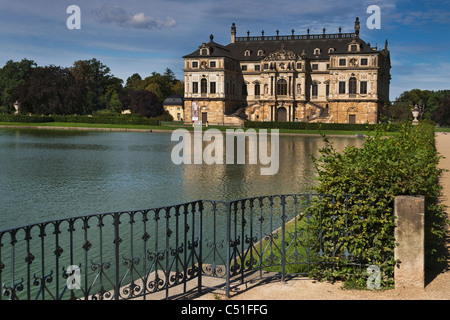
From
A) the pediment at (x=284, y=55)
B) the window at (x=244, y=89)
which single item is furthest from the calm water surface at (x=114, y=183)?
the window at (x=244, y=89)

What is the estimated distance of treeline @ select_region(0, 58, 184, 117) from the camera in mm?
95062

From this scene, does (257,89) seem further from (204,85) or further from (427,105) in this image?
(427,105)

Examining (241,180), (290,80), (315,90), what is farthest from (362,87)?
(241,180)

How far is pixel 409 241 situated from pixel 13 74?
13042cm

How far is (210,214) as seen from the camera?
1571 cm

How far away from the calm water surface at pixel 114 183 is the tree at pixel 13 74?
94.1 meters

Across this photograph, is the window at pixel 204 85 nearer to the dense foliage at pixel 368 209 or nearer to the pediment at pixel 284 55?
the pediment at pixel 284 55

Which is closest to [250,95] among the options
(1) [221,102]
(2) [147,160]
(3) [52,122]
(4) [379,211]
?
(1) [221,102]

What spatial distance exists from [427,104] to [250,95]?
56060 millimetres

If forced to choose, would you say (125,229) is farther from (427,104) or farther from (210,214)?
(427,104)

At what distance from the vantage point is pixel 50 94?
94.6m

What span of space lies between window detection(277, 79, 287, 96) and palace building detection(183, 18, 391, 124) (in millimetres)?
18

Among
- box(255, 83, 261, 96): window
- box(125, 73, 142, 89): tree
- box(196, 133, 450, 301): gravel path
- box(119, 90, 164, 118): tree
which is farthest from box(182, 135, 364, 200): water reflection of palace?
box(125, 73, 142, 89): tree

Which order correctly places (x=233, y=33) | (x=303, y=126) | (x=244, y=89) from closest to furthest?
(x=303, y=126) < (x=244, y=89) < (x=233, y=33)
